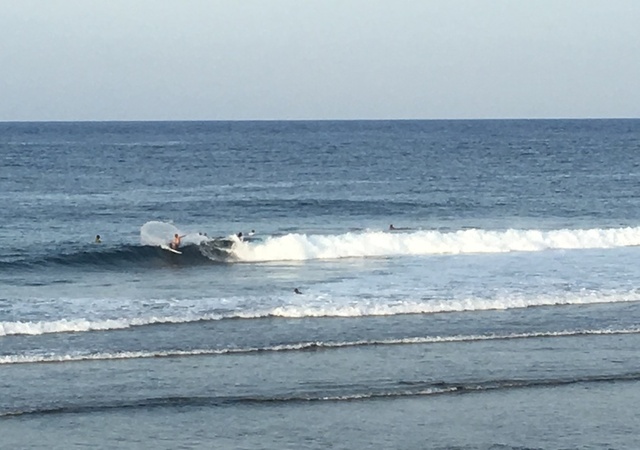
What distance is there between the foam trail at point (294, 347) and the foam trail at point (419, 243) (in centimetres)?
1411

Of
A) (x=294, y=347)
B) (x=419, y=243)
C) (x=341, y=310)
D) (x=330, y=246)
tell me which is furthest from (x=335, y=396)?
(x=419, y=243)

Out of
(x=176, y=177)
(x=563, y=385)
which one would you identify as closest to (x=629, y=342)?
(x=563, y=385)

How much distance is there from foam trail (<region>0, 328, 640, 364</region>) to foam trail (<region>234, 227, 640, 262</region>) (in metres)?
14.1

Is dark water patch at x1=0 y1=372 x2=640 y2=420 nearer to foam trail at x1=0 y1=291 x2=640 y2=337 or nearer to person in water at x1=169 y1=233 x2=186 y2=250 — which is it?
foam trail at x1=0 y1=291 x2=640 y2=337

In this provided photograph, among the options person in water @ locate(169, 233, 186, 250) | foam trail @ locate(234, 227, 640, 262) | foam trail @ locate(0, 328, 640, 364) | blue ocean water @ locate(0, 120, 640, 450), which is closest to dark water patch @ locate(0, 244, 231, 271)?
blue ocean water @ locate(0, 120, 640, 450)

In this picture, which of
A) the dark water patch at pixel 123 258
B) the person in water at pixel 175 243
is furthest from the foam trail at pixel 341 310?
the person in water at pixel 175 243

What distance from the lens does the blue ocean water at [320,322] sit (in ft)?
61.1

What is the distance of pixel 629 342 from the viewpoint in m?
24.3

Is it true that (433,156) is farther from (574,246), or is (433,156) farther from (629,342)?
(629,342)

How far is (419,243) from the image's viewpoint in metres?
40.1

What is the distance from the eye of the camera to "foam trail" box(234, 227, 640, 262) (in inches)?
1534

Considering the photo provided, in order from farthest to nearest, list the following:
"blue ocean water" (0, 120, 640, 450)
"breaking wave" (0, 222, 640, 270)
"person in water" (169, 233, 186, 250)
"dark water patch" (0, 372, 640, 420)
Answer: "person in water" (169, 233, 186, 250)
"breaking wave" (0, 222, 640, 270)
"dark water patch" (0, 372, 640, 420)
"blue ocean water" (0, 120, 640, 450)

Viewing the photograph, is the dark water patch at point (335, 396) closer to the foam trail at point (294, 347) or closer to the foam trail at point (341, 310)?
the foam trail at point (294, 347)

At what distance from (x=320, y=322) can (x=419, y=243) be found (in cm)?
1402
